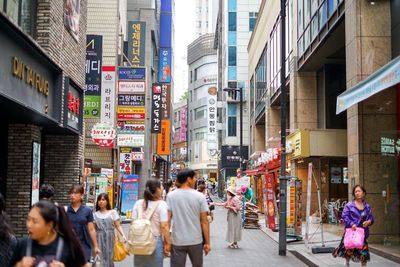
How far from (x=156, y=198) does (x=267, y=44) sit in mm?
32012

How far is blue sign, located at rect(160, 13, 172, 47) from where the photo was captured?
5234cm

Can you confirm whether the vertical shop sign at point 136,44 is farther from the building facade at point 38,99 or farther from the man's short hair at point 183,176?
the man's short hair at point 183,176

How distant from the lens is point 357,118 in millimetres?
14805

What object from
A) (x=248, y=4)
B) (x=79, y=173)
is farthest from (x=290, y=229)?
(x=248, y=4)

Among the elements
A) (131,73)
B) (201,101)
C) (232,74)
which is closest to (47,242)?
(131,73)

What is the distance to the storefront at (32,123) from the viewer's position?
31.8ft

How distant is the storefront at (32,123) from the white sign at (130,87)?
11738 millimetres

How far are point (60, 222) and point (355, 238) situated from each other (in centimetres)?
716

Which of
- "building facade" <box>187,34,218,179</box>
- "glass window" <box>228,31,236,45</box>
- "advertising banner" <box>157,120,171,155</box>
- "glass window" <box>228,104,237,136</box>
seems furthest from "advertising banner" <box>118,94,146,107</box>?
"building facade" <box>187,34,218,179</box>

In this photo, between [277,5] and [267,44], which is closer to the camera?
[277,5]

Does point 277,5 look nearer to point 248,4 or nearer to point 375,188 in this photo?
point 375,188

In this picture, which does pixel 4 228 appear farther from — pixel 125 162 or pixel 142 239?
pixel 125 162

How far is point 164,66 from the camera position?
5088cm

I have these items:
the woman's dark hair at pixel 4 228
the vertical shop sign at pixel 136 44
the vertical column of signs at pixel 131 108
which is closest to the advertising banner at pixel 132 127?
the vertical column of signs at pixel 131 108
